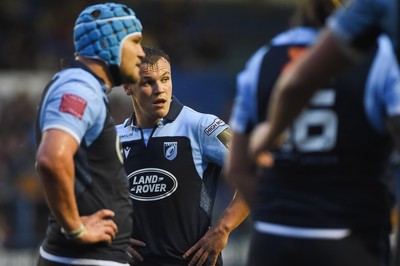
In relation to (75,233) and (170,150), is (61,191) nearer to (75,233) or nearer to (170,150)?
(75,233)

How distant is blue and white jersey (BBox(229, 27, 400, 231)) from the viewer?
3695mm

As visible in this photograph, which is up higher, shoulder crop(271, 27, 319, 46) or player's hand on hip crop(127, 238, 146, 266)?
shoulder crop(271, 27, 319, 46)

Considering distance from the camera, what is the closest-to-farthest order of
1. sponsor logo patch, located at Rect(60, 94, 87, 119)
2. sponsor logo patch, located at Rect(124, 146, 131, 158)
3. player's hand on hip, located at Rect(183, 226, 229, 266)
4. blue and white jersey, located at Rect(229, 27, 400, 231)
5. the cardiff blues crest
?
blue and white jersey, located at Rect(229, 27, 400, 231)
sponsor logo patch, located at Rect(60, 94, 87, 119)
player's hand on hip, located at Rect(183, 226, 229, 266)
the cardiff blues crest
sponsor logo patch, located at Rect(124, 146, 131, 158)

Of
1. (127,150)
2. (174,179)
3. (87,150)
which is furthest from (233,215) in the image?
(87,150)

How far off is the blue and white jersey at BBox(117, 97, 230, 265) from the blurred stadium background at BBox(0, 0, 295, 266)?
26.5 feet

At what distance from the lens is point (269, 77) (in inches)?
155

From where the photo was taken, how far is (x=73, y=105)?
4.62 m

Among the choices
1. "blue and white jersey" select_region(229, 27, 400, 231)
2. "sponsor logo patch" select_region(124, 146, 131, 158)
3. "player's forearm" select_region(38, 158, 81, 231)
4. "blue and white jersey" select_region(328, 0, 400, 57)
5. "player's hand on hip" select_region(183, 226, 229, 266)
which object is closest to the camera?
"blue and white jersey" select_region(328, 0, 400, 57)

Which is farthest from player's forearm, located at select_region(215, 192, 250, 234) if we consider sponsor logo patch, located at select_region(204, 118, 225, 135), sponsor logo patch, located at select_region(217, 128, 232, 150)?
sponsor logo patch, located at select_region(204, 118, 225, 135)

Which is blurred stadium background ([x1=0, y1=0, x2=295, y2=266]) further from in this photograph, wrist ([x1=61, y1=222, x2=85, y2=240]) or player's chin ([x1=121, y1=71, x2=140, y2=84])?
wrist ([x1=61, y1=222, x2=85, y2=240])

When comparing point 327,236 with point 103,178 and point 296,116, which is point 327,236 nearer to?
point 296,116

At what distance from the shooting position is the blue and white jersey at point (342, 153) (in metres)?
3.70

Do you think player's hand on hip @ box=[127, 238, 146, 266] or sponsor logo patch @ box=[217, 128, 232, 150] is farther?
sponsor logo patch @ box=[217, 128, 232, 150]

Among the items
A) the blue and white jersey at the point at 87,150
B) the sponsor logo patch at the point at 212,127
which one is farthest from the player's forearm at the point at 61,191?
the sponsor logo patch at the point at 212,127
